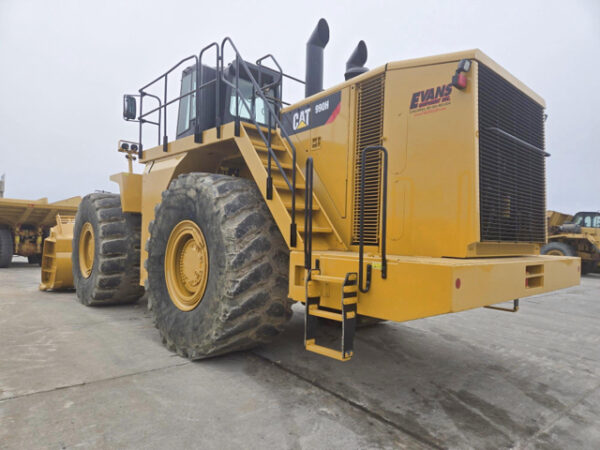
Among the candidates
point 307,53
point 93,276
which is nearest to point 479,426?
point 307,53

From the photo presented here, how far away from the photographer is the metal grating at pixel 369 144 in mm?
3270

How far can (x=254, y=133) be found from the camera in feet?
12.9

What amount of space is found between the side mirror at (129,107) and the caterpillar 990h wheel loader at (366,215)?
5.47ft

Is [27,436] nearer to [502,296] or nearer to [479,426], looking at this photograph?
[479,426]

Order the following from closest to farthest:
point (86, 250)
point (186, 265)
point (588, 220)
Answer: point (186, 265) < point (86, 250) < point (588, 220)

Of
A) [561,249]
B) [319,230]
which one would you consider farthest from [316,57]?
[561,249]

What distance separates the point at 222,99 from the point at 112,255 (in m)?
2.69

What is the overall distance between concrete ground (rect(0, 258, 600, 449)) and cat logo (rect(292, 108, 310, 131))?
2.23 m

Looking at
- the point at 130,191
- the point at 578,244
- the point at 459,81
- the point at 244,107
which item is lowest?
the point at 578,244

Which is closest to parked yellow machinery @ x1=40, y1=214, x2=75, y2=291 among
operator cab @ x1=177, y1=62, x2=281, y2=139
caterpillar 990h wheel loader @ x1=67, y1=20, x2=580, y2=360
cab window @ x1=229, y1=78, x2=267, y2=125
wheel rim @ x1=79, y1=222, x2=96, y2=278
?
wheel rim @ x1=79, y1=222, x2=96, y2=278

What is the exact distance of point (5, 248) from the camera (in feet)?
38.8

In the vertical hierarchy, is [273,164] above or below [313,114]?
below

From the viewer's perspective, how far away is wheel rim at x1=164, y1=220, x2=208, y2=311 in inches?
143

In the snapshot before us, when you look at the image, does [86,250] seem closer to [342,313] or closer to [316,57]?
[316,57]
